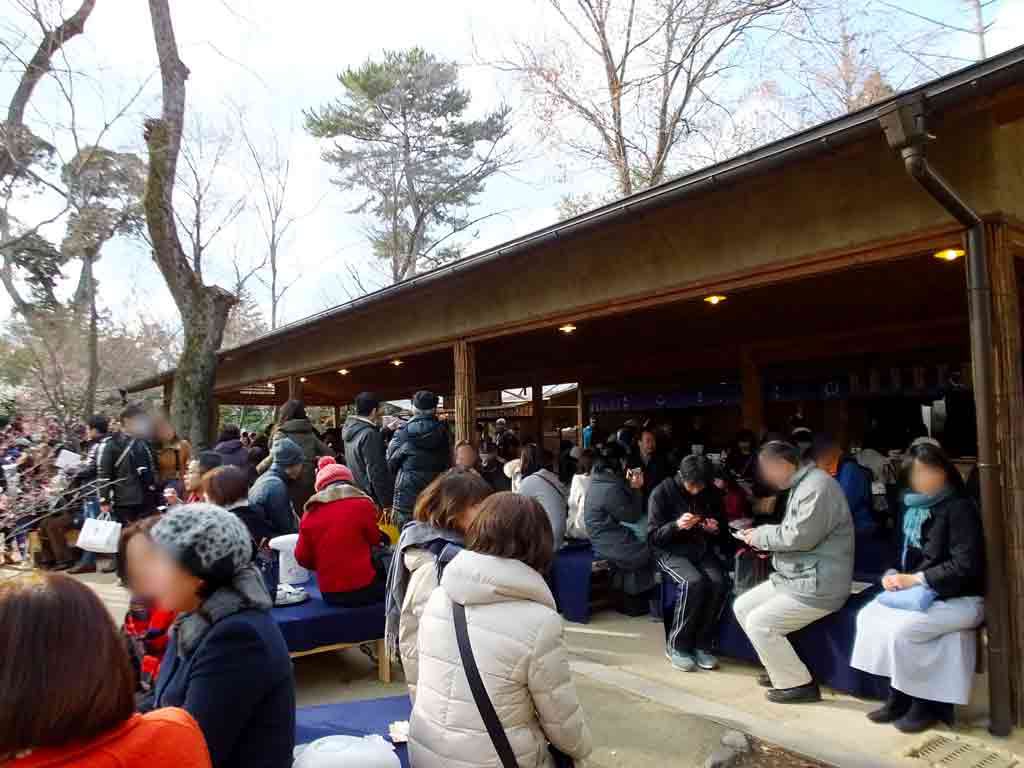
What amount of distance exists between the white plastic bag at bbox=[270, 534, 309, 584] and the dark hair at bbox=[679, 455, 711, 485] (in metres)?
3.07

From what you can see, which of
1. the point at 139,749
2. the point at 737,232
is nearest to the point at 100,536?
the point at 139,749

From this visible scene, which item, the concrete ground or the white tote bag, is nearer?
the concrete ground

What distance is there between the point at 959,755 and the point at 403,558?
317 cm

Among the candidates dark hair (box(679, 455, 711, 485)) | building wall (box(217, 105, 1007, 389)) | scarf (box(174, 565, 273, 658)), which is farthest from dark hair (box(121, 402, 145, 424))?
scarf (box(174, 565, 273, 658))

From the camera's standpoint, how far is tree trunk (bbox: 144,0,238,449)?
10656 millimetres

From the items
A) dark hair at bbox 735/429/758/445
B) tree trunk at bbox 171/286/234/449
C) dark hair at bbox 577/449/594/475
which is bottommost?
dark hair at bbox 577/449/594/475

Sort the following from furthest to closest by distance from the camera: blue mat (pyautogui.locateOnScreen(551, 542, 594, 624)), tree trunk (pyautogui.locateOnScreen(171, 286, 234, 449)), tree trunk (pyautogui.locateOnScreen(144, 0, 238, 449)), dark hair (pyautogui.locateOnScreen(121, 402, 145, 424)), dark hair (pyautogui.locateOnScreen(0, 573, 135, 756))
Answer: tree trunk (pyautogui.locateOnScreen(171, 286, 234, 449))
tree trunk (pyautogui.locateOnScreen(144, 0, 238, 449))
dark hair (pyautogui.locateOnScreen(121, 402, 145, 424))
blue mat (pyautogui.locateOnScreen(551, 542, 594, 624))
dark hair (pyautogui.locateOnScreen(0, 573, 135, 756))

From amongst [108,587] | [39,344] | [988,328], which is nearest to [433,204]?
[39,344]

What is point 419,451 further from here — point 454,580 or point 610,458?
point 454,580

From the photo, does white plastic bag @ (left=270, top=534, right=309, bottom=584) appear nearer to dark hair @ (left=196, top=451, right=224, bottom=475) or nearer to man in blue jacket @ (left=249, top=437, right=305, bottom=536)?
man in blue jacket @ (left=249, top=437, right=305, bottom=536)

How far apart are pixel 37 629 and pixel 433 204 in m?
26.6

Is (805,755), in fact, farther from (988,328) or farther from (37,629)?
(37,629)

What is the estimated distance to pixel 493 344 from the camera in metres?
9.86

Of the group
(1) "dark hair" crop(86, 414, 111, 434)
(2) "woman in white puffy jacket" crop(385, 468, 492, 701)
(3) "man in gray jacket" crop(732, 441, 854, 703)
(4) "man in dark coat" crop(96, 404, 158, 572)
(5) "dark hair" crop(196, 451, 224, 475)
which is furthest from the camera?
(1) "dark hair" crop(86, 414, 111, 434)
